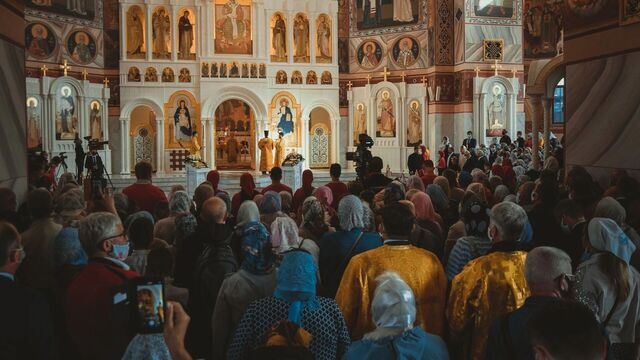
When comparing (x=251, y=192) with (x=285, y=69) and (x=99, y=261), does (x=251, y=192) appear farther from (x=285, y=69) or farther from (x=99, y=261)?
(x=285, y=69)

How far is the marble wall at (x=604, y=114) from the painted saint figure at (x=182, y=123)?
20.0 meters

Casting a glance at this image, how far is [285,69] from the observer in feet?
104

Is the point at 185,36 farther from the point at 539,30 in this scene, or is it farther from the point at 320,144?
the point at 539,30

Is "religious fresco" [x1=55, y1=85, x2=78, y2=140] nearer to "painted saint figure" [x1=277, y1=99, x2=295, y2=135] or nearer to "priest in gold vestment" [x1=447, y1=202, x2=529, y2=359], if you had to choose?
"painted saint figure" [x1=277, y1=99, x2=295, y2=135]

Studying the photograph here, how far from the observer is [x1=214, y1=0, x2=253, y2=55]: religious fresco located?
31.0m

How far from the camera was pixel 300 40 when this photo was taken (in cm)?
3197

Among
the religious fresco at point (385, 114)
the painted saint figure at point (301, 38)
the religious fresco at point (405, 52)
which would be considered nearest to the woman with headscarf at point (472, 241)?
the religious fresco at point (385, 114)

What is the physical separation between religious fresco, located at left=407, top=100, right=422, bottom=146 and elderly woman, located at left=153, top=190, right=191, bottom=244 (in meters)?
23.3

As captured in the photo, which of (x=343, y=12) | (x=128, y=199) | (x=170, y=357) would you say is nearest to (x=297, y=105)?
(x=343, y=12)

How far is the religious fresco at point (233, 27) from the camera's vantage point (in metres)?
31.0

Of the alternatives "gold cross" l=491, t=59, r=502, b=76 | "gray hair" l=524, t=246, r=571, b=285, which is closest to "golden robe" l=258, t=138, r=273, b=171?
"gold cross" l=491, t=59, r=502, b=76

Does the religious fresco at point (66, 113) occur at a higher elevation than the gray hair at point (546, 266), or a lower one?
higher

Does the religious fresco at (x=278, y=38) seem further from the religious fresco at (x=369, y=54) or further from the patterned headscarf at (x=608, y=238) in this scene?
the patterned headscarf at (x=608, y=238)

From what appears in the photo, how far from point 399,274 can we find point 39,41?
24.7m
